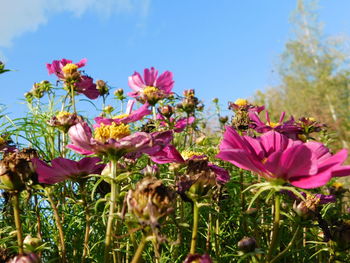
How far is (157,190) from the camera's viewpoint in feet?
1.58

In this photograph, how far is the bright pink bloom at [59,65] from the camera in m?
1.46

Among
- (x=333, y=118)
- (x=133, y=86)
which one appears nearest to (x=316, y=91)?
(x=333, y=118)

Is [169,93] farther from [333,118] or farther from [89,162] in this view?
[333,118]

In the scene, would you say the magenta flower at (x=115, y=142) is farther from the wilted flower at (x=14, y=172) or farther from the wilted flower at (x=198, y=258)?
the wilted flower at (x=198, y=258)

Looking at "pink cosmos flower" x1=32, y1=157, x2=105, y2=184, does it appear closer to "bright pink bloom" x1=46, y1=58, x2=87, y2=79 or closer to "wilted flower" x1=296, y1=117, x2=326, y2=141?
"bright pink bloom" x1=46, y1=58, x2=87, y2=79

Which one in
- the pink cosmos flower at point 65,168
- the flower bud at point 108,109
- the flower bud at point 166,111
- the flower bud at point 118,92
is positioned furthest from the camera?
the flower bud at point 118,92

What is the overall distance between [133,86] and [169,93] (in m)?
0.21

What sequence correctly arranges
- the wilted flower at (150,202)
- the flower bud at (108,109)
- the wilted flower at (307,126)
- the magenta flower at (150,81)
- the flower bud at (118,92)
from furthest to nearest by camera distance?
1. the flower bud at (118,92)
2. the flower bud at (108,109)
3. the magenta flower at (150,81)
4. the wilted flower at (307,126)
5. the wilted flower at (150,202)

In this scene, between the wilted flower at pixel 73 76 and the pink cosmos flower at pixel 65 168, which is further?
the wilted flower at pixel 73 76

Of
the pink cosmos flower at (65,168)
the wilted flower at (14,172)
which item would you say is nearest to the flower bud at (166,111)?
the pink cosmos flower at (65,168)

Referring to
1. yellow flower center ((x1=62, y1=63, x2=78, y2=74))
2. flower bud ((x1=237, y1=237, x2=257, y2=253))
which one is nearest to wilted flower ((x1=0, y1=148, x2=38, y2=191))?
flower bud ((x1=237, y1=237, x2=257, y2=253))

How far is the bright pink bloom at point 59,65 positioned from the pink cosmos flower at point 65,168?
0.76 m

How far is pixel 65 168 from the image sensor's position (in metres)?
0.77

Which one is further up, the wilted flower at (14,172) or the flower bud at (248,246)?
the wilted flower at (14,172)
